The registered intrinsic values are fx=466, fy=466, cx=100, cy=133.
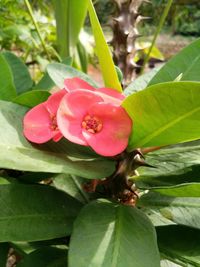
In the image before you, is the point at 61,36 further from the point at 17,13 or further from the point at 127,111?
the point at 127,111

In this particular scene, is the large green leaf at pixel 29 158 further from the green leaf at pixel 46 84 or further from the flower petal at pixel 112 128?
the green leaf at pixel 46 84

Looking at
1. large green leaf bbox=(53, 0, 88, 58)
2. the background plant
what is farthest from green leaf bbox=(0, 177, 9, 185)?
large green leaf bbox=(53, 0, 88, 58)

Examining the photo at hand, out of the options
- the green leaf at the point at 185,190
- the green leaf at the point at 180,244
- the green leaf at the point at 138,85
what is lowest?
the green leaf at the point at 180,244

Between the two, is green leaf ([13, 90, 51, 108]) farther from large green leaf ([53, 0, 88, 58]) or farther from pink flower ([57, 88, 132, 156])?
large green leaf ([53, 0, 88, 58])

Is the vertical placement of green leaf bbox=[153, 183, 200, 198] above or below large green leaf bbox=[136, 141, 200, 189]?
above

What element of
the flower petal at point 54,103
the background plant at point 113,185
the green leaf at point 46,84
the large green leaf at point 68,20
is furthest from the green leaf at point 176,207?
the large green leaf at point 68,20

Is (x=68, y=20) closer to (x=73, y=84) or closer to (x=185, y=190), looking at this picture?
(x=73, y=84)

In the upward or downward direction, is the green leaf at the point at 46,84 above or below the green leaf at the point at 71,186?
above

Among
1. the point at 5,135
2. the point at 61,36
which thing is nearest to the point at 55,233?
the point at 5,135
